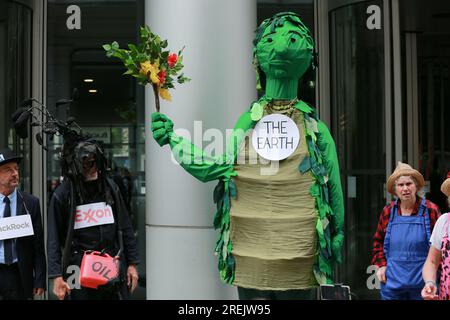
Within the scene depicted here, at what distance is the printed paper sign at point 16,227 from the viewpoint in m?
4.29

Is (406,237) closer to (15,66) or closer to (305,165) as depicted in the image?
(305,165)

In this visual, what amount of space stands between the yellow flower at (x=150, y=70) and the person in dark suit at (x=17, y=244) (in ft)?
3.48

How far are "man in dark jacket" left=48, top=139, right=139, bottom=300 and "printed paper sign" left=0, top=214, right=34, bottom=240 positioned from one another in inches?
7.3

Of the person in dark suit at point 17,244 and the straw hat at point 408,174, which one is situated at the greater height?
the straw hat at point 408,174

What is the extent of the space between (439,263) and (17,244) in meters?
2.47

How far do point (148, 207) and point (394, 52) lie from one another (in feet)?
10.8

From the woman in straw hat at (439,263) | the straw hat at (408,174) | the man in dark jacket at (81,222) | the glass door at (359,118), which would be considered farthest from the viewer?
the glass door at (359,118)

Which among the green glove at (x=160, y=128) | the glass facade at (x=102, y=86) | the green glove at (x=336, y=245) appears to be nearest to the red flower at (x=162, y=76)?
the green glove at (x=160, y=128)

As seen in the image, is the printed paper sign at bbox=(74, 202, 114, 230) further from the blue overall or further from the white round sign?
the blue overall

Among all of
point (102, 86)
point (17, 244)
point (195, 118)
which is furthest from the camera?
point (102, 86)

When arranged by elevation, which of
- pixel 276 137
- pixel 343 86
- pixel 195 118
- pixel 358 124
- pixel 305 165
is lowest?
pixel 305 165

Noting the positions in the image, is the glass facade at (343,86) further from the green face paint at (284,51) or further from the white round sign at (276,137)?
the white round sign at (276,137)

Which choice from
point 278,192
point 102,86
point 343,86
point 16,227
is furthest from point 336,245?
point 102,86

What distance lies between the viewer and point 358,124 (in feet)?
23.3
